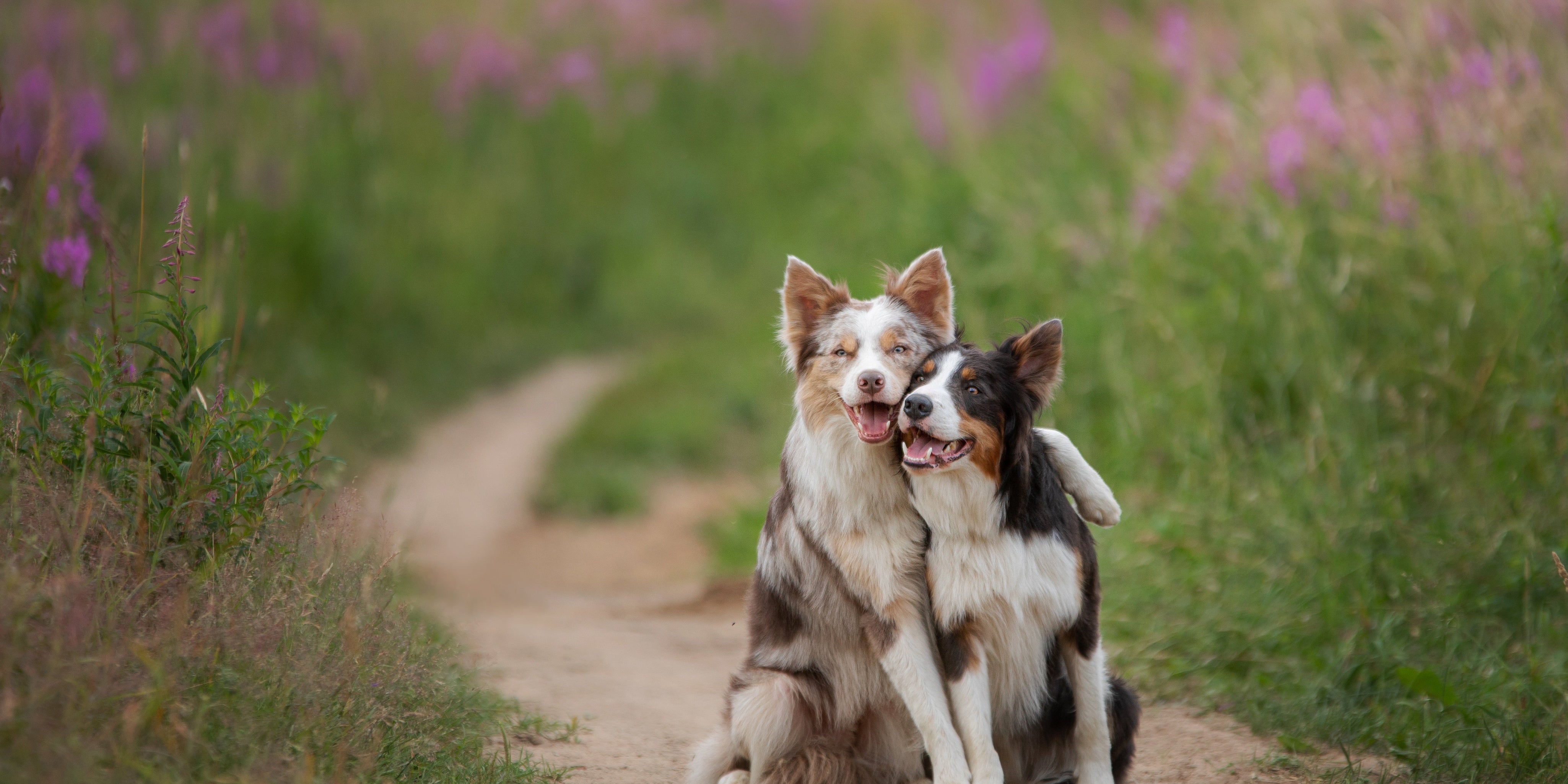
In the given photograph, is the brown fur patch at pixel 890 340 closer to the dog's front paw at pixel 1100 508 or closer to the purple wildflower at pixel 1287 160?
the dog's front paw at pixel 1100 508

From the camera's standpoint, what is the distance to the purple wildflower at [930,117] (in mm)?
11602

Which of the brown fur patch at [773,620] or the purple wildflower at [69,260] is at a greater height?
the purple wildflower at [69,260]

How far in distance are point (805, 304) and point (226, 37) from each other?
878 centimetres

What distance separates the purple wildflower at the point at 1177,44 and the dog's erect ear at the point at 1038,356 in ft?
20.9

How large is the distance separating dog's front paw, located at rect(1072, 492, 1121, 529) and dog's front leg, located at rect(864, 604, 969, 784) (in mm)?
696

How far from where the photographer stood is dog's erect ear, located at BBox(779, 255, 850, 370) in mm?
3793

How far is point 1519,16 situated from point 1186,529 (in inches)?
138

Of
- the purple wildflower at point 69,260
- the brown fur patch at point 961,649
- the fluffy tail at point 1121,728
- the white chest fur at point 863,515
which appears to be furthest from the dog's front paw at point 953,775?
the purple wildflower at point 69,260

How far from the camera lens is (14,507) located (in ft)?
10.2

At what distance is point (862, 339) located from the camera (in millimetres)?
3588

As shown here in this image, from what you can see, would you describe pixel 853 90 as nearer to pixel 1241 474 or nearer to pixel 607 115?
pixel 607 115

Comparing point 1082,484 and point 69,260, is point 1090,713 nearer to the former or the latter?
point 1082,484

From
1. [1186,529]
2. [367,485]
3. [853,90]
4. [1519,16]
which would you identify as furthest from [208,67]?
[1519,16]

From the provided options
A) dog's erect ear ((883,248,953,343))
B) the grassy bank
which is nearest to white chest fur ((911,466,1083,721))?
dog's erect ear ((883,248,953,343))
